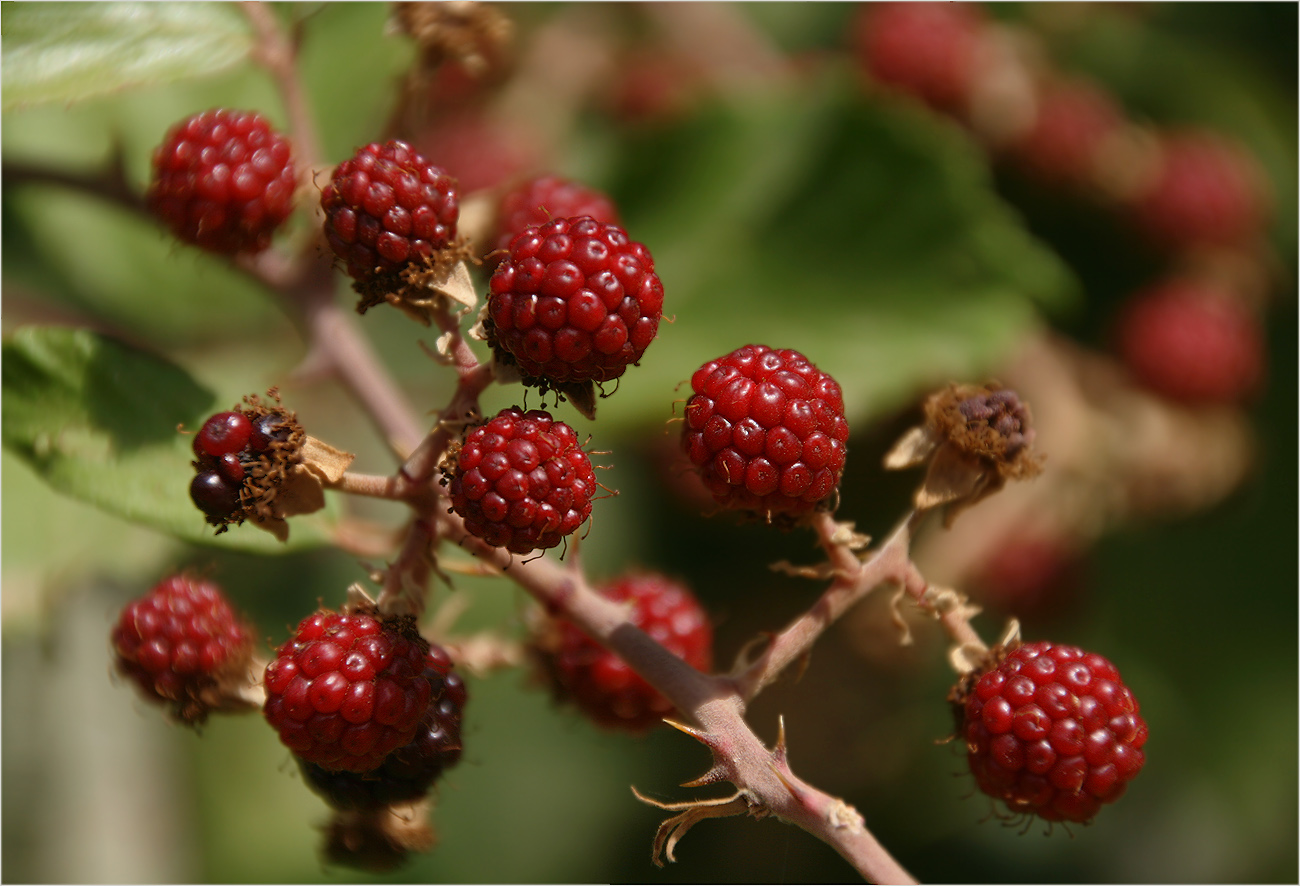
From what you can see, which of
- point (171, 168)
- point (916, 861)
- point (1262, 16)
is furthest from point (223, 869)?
point (1262, 16)

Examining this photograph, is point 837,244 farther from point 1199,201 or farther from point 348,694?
point 348,694

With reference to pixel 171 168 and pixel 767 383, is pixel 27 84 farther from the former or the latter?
pixel 767 383

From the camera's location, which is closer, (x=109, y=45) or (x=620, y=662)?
(x=620, y=662)

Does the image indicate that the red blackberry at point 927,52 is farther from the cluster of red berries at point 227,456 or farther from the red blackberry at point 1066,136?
the cluster of red berries at point 227,456

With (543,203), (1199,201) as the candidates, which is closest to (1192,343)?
(1199,201)

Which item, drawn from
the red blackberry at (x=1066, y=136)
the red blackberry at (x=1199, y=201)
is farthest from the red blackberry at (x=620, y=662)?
the red blackberry at (x=1199, y=201)

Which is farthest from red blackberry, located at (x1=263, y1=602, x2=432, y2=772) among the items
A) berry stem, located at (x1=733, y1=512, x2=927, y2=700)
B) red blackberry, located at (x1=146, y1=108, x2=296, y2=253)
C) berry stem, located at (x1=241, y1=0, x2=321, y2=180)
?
berry stem, located at (x1=241, y1=0, x2=321, y2=180)
